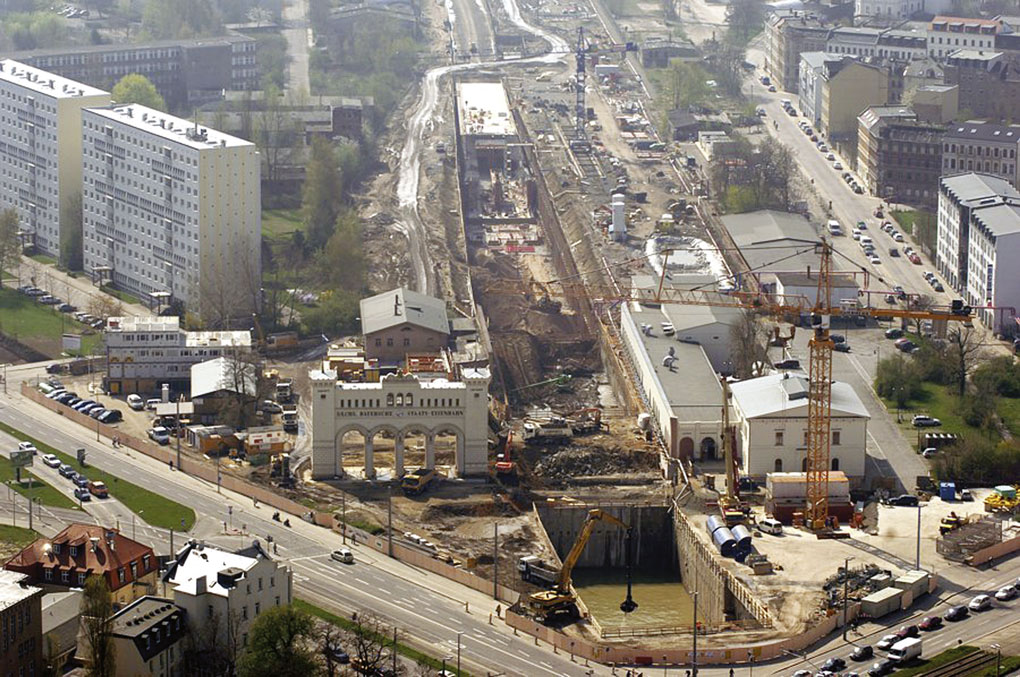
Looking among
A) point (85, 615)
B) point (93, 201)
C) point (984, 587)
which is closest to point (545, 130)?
point (93, 201)

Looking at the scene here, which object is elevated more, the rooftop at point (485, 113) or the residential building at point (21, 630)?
the rooftop at point (485, 113)

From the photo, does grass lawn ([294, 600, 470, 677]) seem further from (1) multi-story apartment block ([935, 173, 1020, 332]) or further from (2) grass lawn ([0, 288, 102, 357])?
(1) multi-story apartment block ([935, 173, 1020, 332])

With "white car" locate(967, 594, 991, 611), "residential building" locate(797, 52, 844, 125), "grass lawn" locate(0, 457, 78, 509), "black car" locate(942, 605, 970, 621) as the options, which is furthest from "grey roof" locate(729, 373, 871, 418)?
"residential building" locate(797, 52, 844, 125)

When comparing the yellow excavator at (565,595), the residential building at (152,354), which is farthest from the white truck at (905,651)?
the residential building at (152,354)

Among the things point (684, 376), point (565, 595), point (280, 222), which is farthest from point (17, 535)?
point (280, 222)

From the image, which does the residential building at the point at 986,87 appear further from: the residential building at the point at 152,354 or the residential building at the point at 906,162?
the residential building at the point at 152,354

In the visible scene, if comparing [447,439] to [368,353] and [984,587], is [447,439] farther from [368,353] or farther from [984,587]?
[984,587]

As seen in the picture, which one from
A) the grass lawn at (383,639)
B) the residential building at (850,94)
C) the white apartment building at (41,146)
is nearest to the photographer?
the grass lawn at (383,639)

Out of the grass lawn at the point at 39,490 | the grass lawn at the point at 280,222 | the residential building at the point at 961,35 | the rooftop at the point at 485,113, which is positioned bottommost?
the grass lawn at the point at 39,490
